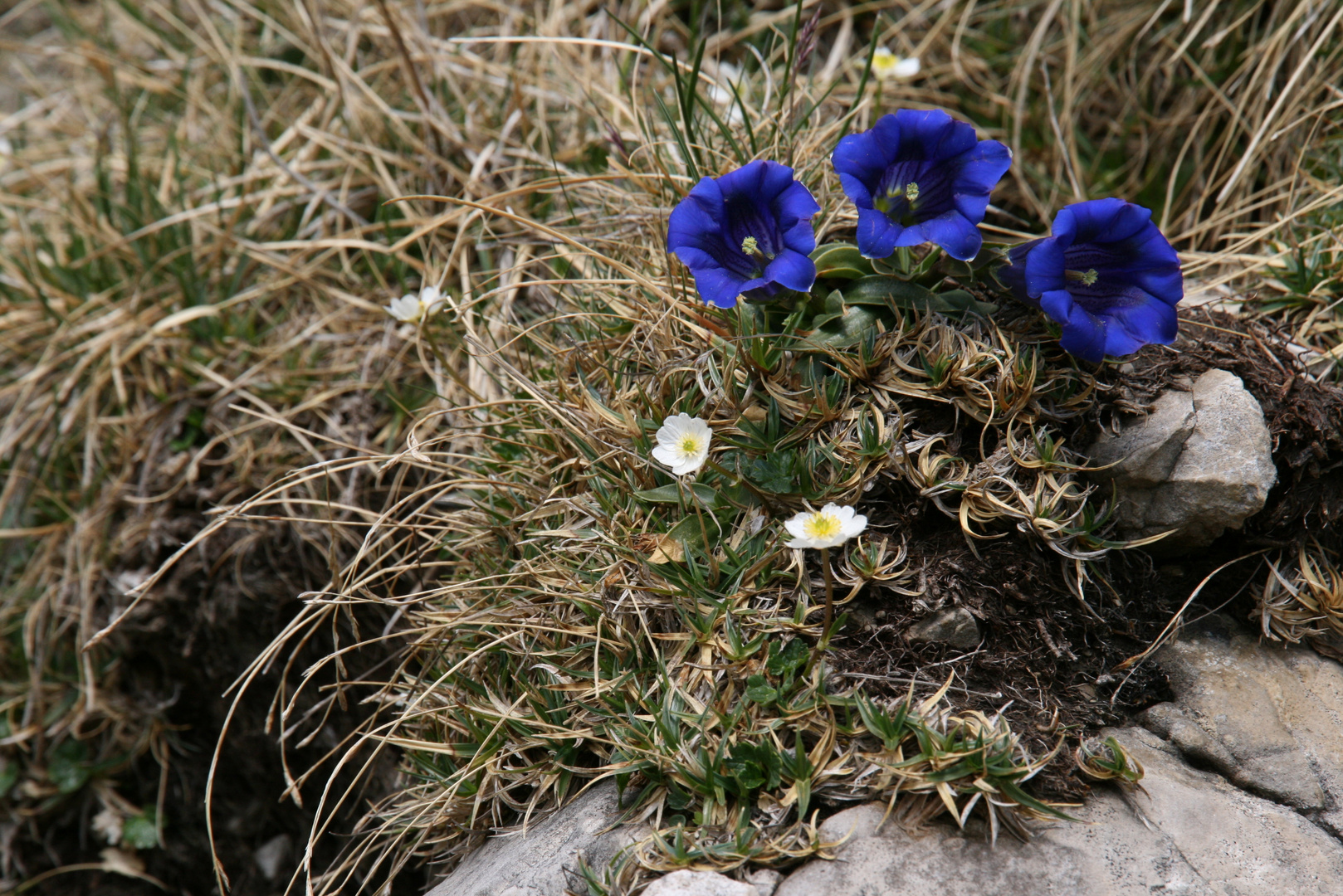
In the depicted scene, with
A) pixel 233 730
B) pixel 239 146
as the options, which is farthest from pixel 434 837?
pixel 239 146

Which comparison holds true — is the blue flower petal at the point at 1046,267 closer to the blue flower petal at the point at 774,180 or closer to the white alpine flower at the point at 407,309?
the blue flower petal at the point at 774,180

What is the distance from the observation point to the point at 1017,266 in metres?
1.96

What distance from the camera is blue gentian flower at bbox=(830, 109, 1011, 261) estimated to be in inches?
74.9

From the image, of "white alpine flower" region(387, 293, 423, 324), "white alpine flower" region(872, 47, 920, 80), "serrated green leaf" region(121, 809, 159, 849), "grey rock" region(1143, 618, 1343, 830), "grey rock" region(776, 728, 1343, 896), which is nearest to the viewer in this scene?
"grey rock" region(776, 728, 1343, 896)

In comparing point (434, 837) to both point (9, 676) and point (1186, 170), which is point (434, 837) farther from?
point (1186, 170)

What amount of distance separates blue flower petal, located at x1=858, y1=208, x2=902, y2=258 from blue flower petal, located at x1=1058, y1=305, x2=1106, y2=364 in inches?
15.0

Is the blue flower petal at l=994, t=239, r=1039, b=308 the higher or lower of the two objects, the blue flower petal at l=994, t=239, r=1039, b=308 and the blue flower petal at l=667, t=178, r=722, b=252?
the lower

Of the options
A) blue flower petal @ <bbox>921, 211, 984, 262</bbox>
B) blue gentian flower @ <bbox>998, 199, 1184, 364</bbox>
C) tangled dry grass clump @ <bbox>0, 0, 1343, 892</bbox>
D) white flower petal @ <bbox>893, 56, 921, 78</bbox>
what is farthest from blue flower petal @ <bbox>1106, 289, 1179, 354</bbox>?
white flower petal @ <bbox>893, 56, 921, 78</bbox>

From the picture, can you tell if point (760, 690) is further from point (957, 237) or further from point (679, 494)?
point (957, 237)

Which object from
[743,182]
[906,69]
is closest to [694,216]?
[743,182]

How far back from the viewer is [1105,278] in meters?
1.95

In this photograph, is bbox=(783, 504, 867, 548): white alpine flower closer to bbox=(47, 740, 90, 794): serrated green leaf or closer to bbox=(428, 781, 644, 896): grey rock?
bbox=(428, 781, 644, 896): grey rock

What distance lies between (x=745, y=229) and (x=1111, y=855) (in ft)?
4.51

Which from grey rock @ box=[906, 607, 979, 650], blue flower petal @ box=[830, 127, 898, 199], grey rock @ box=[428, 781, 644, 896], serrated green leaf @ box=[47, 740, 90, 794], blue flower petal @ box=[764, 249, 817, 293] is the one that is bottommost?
serrated green leaf @ box=[47, 740, 90, 794]
